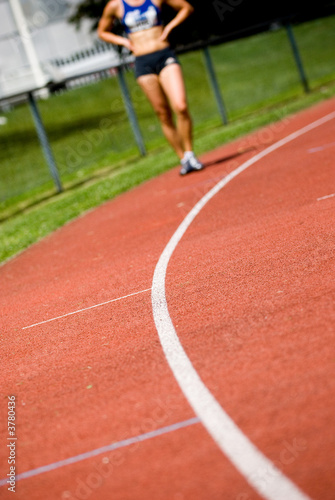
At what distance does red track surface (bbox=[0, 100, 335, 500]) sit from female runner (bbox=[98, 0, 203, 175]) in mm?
2434

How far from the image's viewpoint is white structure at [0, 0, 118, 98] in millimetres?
34562

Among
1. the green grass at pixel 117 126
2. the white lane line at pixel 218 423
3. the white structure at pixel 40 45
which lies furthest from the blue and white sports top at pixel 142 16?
the white structure at pixel 40 45

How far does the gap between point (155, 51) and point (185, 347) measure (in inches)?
276

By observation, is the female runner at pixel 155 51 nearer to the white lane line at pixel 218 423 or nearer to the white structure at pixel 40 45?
the white lane line at pixel 218 423

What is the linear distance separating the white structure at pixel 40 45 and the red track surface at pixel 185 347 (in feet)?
89.3

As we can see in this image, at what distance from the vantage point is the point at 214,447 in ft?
9.93

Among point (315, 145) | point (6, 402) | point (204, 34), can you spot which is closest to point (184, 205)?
point (315, 145)

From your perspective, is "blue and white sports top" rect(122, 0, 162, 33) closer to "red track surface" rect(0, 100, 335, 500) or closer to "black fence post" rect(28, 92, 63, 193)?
"red track surface" rect(0, 100, 335, 500)

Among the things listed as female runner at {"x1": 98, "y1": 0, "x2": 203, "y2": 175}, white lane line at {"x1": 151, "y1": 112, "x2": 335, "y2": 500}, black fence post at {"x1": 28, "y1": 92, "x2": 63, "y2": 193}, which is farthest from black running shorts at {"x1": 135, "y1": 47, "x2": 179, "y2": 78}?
white lane line at {"x1": 151, "y1": 112, "x2": 335, "y2": 500}

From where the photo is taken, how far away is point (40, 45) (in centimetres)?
3638

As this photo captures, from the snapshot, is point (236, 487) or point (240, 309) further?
point (240, 309)

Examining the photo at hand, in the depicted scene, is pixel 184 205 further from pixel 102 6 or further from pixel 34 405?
pixel 102 6

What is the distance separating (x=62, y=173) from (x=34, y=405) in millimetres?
13227

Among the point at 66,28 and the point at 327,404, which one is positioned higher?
the point at 66,28
